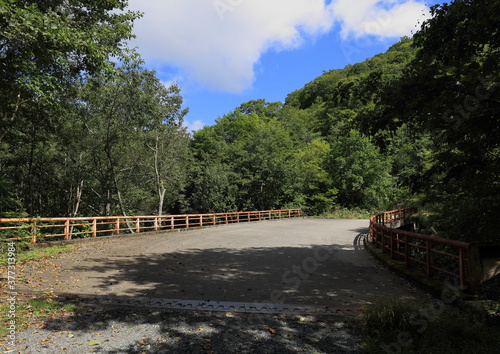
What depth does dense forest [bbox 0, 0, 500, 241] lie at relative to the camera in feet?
18.8

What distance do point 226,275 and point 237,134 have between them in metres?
43.8

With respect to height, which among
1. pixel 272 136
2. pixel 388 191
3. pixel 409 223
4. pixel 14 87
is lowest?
pixel 409 223

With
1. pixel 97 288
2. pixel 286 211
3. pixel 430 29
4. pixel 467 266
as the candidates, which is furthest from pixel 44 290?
pixel 286 211

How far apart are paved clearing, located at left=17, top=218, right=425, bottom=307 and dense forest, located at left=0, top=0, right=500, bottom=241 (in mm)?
2497

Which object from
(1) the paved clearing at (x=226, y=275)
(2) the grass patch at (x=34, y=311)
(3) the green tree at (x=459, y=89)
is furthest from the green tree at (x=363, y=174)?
(2) the grass patch at (x=34, y=311)

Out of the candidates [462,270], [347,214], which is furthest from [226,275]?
[347,214]

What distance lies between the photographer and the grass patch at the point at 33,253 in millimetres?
8700

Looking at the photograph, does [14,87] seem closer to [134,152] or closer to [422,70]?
[422,70]

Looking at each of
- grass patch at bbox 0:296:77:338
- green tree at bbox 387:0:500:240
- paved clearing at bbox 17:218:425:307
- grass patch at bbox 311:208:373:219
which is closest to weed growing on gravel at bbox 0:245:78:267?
paved clearing at bbox 17:218:425:307

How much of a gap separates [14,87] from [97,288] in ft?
29.1

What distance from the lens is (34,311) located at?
4.67m

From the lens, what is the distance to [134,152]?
28.5 meters

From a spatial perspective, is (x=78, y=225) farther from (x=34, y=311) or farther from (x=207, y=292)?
(x=207, y=292)

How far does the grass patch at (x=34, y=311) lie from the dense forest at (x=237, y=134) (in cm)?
600
